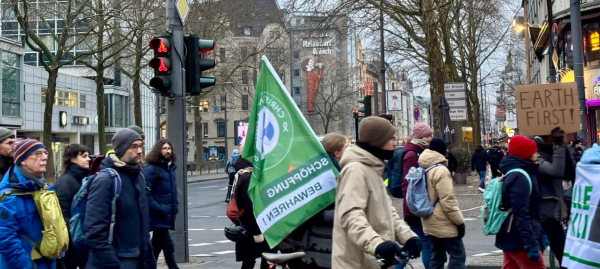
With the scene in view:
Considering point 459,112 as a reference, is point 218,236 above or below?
below

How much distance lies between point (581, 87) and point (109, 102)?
58.0m

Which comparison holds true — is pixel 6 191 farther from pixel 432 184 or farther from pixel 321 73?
pixel 321 73

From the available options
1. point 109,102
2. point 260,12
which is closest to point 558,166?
point 260,12

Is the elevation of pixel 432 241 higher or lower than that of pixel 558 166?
lower

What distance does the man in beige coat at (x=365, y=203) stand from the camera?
15.2 ft

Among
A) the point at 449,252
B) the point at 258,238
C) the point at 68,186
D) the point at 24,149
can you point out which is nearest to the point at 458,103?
the point at 449,252

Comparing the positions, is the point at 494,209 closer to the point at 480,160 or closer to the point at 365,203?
the point at 365,203

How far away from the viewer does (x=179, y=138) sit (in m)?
11.3

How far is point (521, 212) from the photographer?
6770 mm

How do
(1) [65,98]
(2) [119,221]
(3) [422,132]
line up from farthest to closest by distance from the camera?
(1) [65,98]
(3) [422,132]
(2) [119,221]

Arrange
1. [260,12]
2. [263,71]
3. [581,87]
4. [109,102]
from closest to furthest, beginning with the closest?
[263,71] < [581,87] < [260,12] < [109,102]

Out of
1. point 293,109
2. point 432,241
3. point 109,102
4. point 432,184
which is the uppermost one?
point 109,102

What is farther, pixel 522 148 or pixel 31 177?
pixel 522 148

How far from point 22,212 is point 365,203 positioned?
8.28 ft
